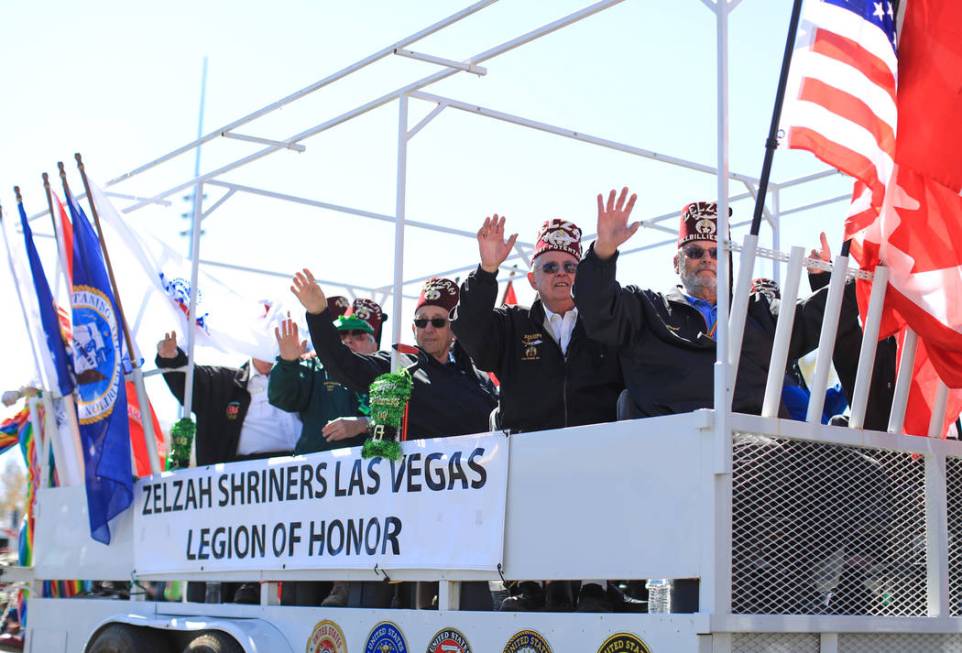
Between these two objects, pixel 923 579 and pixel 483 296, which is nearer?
pixel 923 579

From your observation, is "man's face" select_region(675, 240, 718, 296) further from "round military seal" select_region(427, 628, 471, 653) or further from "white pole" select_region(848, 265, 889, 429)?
"round military seal" select_region(427, 628, 471, 653)

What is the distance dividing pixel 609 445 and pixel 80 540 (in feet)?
14.6

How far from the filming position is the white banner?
5.09 m

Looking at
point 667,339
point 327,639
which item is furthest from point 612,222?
point 327,639

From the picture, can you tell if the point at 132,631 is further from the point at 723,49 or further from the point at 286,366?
the point at 723,49

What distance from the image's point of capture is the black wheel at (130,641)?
6.72 meters

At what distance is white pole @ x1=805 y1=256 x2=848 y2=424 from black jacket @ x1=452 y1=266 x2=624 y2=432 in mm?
1205

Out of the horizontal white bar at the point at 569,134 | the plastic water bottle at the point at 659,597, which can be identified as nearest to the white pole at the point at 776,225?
the horizontal white bar at the point at 569,134

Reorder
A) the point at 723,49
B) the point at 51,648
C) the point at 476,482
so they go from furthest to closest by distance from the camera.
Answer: the point at 51,648 → the point at 476,482 → the point at 723,49

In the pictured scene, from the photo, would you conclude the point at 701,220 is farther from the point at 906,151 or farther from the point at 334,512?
the point at 334,512

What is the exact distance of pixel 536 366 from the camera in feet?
19.1

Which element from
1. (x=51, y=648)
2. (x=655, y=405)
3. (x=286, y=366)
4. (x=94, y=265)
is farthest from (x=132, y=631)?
(x=655, y=405)

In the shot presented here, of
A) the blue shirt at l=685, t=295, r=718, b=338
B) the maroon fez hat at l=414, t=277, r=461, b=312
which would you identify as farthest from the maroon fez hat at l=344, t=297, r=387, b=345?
the blue shirt at l=685, t=295, r=718, b=338

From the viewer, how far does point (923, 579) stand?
4.77 meters
